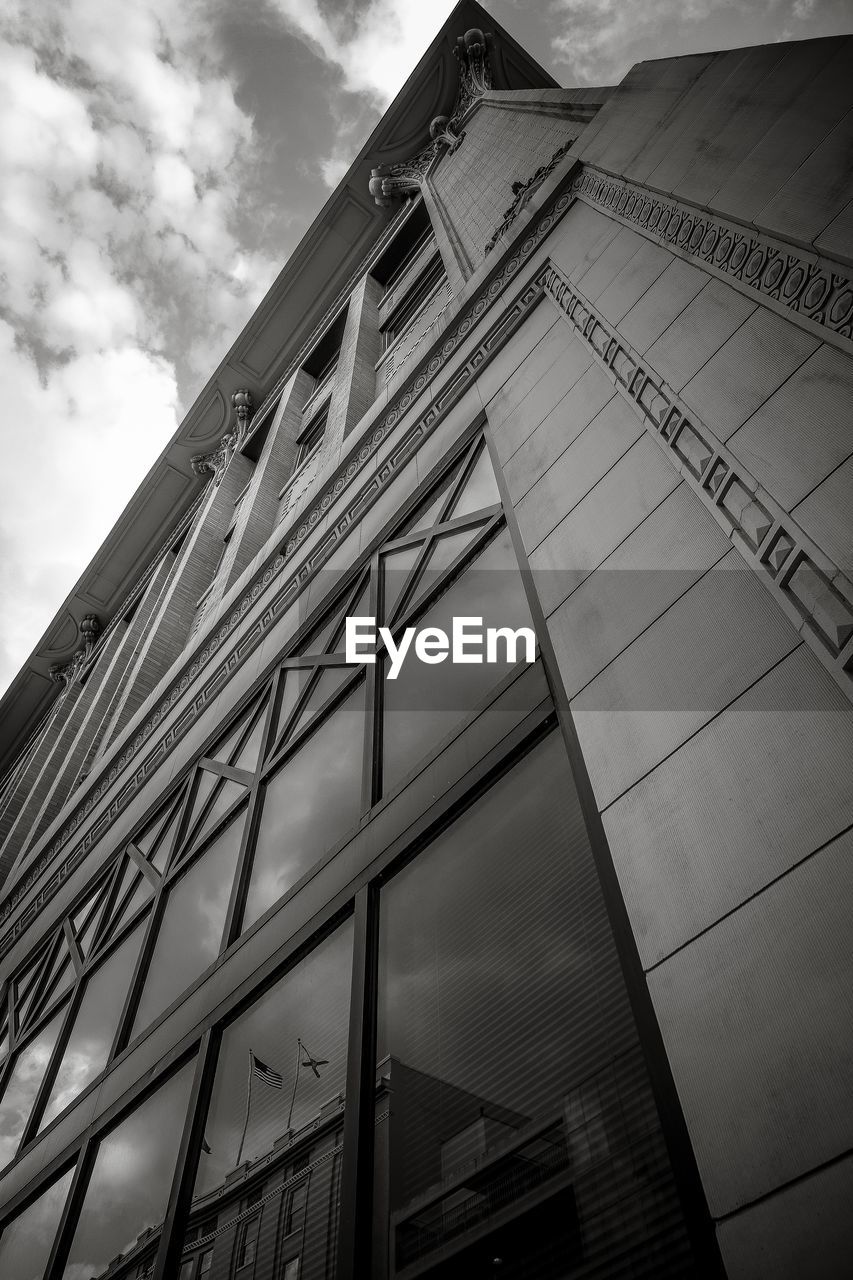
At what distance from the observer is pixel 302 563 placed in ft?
26.3

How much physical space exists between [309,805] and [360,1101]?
218 centimetres

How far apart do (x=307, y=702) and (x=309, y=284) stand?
16974mm

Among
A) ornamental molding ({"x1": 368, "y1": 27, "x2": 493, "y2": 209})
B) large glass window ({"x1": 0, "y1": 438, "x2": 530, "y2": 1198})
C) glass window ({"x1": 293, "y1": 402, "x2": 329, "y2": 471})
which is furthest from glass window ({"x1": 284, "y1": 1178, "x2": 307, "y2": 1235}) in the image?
ornamental molding ({"x1": 368, "y1": 27, "x2": 493, "y2": 209})

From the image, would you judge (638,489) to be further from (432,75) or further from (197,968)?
(432,75)

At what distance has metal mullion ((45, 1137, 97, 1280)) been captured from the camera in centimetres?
498

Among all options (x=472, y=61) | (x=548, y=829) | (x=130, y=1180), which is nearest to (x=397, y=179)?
(x=472, y=61)

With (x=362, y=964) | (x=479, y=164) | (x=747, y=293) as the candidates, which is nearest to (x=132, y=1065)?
(x=362, y=964)

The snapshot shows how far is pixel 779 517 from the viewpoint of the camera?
2.86 m

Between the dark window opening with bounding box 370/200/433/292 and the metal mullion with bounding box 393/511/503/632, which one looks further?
the dark window opening with bounding box 370/200/433/292

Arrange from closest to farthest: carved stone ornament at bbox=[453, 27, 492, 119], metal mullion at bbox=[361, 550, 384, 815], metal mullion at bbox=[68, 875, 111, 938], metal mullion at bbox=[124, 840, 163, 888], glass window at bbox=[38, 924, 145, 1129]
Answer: metal mullion at bbox=[361, 550, 384, 815]
glass window at bbox=[38, 924, 145, 1129]
metal mullion at bbox=[124, 840, 163, 888]
metal mullion at bbox=[68, 875, 111, 938]
carved stone ornament at bbox=[453, 27, 492, 119]

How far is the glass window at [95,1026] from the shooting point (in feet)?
20.2

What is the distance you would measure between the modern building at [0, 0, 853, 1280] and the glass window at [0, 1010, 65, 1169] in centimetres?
7

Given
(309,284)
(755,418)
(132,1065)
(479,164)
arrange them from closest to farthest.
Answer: (755,418), (132,1065), (479,164), (309,284)

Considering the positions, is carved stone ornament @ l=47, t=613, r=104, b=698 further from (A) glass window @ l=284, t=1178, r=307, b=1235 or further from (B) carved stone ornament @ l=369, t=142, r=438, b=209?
(A) glass window @ l=284, t=1178, r=307, b=1235
